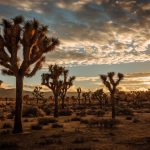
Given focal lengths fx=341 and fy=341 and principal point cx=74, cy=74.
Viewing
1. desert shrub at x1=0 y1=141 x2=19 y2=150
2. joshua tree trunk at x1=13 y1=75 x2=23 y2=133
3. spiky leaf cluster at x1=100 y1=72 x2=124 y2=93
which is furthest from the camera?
spiky leaf cluster at x1=100 y1=72 x2=124 y2=93

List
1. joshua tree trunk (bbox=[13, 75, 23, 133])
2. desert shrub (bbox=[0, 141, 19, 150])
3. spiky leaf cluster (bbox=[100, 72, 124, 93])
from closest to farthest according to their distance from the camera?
desert shrub (bbox=[0, 141, 19, 150]) < joshua tree trunk (bbox=[13, 75, 23, 133]) < spiky leaf cluster (bbox=[100, 72, 124, 93])

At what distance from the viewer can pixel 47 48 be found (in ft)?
62.4

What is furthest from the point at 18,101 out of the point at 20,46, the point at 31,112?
the point at 31,112

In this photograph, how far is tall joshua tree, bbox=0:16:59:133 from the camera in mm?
17859

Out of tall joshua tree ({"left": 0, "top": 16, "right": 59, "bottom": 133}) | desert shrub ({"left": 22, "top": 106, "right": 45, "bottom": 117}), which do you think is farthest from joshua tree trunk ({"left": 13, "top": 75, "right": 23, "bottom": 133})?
desert shrub ({"left": 22, "top": 106, "right": 45, "bottom": 117})

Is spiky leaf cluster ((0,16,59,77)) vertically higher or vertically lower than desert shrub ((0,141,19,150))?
higher

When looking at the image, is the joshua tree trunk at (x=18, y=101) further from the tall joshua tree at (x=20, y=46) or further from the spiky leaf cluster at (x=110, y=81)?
the spiky leaf cluster at (x=110, y=81)

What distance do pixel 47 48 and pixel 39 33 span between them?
981 millimetres

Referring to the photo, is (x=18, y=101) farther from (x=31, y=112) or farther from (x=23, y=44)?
(x=31, y=112)

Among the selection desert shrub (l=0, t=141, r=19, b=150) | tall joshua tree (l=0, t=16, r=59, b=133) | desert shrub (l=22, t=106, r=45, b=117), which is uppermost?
tall joshua tree (l=0, t=16, r=59, b=133)

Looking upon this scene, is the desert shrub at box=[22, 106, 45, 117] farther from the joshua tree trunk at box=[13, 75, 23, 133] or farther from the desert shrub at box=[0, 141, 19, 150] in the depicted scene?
the desert shrub at box=[0, 141, 19, 150]

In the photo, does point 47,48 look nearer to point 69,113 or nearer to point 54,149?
point 54,149

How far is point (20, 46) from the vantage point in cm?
1833

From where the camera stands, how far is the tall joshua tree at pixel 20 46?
1786cm
